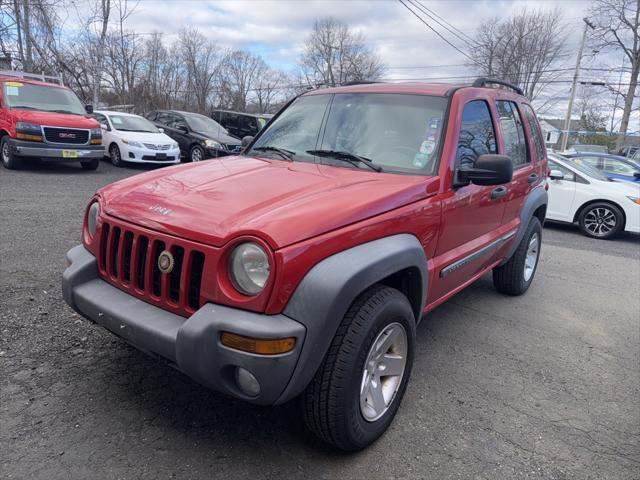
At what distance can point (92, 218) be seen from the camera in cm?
278

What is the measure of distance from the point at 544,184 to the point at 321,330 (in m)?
3.92

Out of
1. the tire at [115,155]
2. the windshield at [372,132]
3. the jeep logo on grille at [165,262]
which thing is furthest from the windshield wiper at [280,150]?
the tire at [115,155]

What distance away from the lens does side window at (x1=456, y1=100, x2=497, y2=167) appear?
323 centimetres

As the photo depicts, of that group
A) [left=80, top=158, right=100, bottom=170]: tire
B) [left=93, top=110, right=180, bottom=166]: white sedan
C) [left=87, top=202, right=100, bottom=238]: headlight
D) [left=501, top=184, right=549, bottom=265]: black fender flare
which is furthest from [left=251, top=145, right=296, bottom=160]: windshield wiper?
[left=93, top=110, right=180, bottom=166]: white sedan

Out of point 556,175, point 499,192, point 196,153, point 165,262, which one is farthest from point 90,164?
point 165,262

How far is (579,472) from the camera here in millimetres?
2445

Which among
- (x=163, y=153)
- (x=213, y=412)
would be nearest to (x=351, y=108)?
(x=213, y=412)

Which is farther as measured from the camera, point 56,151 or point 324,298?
point 56,151

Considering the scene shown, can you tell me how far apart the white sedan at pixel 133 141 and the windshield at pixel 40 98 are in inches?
53.5

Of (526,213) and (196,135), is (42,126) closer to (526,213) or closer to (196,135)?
(196,135)

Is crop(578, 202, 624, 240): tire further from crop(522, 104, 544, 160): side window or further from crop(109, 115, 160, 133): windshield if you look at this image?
crop(109, 115, 160, 133): windshield

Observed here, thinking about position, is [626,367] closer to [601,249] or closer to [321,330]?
[321,330]

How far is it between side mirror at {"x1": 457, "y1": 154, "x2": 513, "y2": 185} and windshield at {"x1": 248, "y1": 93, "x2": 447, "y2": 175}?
9.2 inches

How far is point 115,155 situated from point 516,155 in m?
11.0
